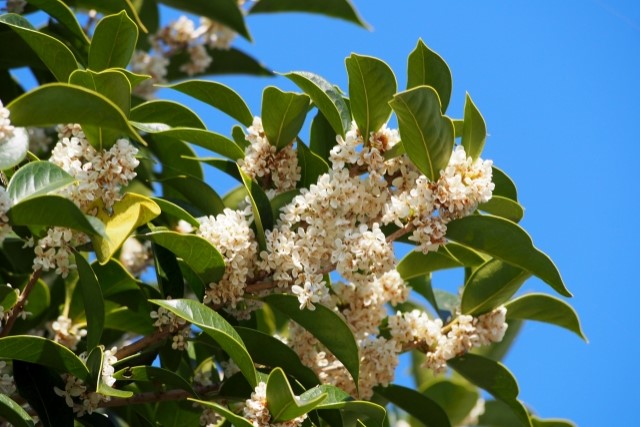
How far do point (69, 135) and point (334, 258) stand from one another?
2.32 feet

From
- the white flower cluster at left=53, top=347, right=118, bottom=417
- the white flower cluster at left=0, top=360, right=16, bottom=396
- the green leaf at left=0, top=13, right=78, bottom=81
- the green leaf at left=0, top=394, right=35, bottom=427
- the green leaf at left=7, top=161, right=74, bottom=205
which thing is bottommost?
the green leaf at left=0, top=394, right=35, bottom=427

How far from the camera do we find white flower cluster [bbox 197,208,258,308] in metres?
2.29

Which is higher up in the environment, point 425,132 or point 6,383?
point 425,132

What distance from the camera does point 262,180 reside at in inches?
101

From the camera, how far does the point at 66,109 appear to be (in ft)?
6.38

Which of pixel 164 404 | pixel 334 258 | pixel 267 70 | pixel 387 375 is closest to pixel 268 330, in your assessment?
pixel 164 404

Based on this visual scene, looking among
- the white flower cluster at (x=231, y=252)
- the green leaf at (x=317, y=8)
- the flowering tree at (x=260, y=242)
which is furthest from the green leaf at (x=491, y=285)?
the green leaf at (x=317, y=8)

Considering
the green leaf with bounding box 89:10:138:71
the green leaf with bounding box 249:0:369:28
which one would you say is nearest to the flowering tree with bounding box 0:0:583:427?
the green leaf with bounding box 89:10:138:71

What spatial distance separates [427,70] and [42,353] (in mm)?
1127

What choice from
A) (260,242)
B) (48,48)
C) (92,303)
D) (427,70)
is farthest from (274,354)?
(48,48)

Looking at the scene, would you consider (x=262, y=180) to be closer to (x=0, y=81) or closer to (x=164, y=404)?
(x=164, y=404)

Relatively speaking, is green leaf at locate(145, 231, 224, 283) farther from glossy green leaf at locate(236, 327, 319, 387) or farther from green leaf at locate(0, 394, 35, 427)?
green leaf at locate(0, 394, 35, 427)

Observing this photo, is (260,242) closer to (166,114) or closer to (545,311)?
(166,114)

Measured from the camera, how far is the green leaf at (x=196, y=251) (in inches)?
87.0
